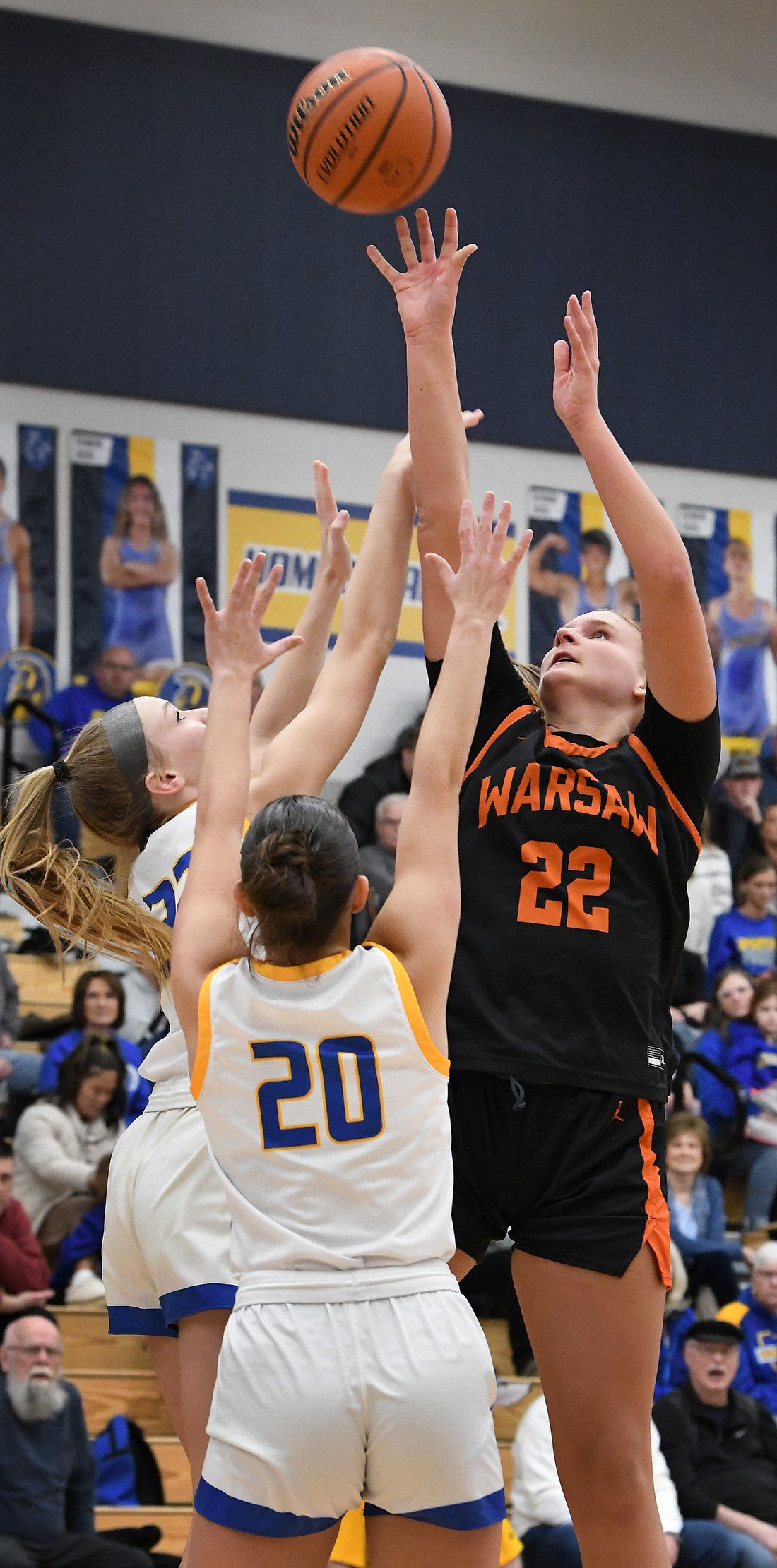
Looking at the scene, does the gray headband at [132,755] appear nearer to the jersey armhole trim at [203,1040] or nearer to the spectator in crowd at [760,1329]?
the jersey armhole trim at [203,1040]

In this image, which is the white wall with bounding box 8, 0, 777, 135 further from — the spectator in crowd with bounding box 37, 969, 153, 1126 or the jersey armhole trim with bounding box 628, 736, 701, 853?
the jersey armhole trim with bounding box 628, 736, 701, 853

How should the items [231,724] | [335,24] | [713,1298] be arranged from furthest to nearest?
[335,24] → [713,1298] → [231,724]

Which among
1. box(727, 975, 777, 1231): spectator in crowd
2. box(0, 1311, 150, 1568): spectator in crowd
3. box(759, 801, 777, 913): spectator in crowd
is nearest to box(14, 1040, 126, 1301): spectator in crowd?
box(0, 1311, 150, 1568): spectator in crowd

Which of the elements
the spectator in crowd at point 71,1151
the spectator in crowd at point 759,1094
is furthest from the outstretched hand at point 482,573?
the spectator in crowd at point 759,1094

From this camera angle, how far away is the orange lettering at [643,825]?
9.71 feet

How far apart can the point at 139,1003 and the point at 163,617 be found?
2.98m

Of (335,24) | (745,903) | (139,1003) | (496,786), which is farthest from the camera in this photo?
(335,24)

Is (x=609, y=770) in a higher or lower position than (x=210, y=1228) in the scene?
higher

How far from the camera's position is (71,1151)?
779cm

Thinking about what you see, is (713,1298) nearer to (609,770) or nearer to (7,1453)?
(7,1453)

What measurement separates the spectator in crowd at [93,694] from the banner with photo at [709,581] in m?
3.00

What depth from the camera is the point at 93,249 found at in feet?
36.9

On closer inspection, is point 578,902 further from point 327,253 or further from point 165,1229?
point 327,253

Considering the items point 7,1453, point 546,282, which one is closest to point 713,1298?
point 7,1453
